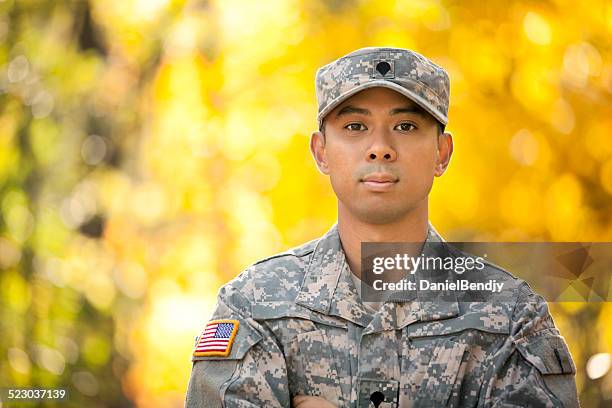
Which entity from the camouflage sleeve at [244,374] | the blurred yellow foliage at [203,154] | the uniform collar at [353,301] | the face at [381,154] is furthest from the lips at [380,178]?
the blurred yellow foliage at [203,154]

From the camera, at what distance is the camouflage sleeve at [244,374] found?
184 cm

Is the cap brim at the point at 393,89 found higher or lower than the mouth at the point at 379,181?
higher

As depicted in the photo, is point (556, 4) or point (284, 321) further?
point (556, 4)

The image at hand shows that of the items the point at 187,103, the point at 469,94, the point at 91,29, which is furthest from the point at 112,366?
the point at 469,94

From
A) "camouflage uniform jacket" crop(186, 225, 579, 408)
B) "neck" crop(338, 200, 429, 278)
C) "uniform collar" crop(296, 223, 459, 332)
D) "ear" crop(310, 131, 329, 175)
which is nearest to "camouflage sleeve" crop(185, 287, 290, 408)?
"camouflage uniform jacket" crop(186, 225, 579, 408)

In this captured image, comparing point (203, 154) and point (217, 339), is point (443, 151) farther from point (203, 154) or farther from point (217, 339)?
point (203, 154)

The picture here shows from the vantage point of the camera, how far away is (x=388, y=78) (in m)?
1.91

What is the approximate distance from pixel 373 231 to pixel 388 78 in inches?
13.7

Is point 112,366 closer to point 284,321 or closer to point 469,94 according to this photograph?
point 469,94

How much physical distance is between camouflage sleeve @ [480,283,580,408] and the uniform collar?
0.48ft

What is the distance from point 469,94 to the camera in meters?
3.79

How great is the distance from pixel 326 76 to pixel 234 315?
58 cm

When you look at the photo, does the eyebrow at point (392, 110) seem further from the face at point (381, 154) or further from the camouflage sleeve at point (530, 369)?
the camouflage sleeve at point (530, 369)

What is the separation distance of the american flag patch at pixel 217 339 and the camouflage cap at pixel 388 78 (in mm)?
518
